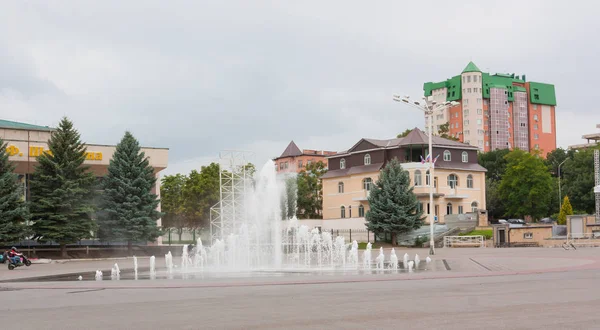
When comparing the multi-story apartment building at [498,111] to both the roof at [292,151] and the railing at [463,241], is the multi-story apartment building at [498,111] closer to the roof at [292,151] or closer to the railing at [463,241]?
the roof at [292,151]

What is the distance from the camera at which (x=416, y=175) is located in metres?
65.6

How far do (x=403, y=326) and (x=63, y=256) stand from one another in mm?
35848

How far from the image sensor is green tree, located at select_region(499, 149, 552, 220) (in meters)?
78.5

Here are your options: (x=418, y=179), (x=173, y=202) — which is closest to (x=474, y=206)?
(x=418, y=179)

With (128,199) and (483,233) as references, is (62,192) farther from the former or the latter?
(483,233)

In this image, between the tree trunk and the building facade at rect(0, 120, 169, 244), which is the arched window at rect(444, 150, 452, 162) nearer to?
the building facade at rect(0, 120, 169, 244)

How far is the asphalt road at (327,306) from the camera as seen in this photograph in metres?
10.7

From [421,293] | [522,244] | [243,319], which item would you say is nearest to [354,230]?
[522,244]

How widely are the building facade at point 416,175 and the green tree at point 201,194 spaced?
13260 millimetres

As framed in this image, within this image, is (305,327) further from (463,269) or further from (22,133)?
(22,133)

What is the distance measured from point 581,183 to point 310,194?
32.9m

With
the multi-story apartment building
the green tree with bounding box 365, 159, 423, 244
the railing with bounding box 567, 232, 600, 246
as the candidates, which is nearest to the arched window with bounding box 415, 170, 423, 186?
the green tree with bounding box 365, 159, 423, 244

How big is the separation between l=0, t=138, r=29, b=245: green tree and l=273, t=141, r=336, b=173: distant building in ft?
270

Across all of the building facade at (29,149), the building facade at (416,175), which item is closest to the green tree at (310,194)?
the building facade at (416,175)
